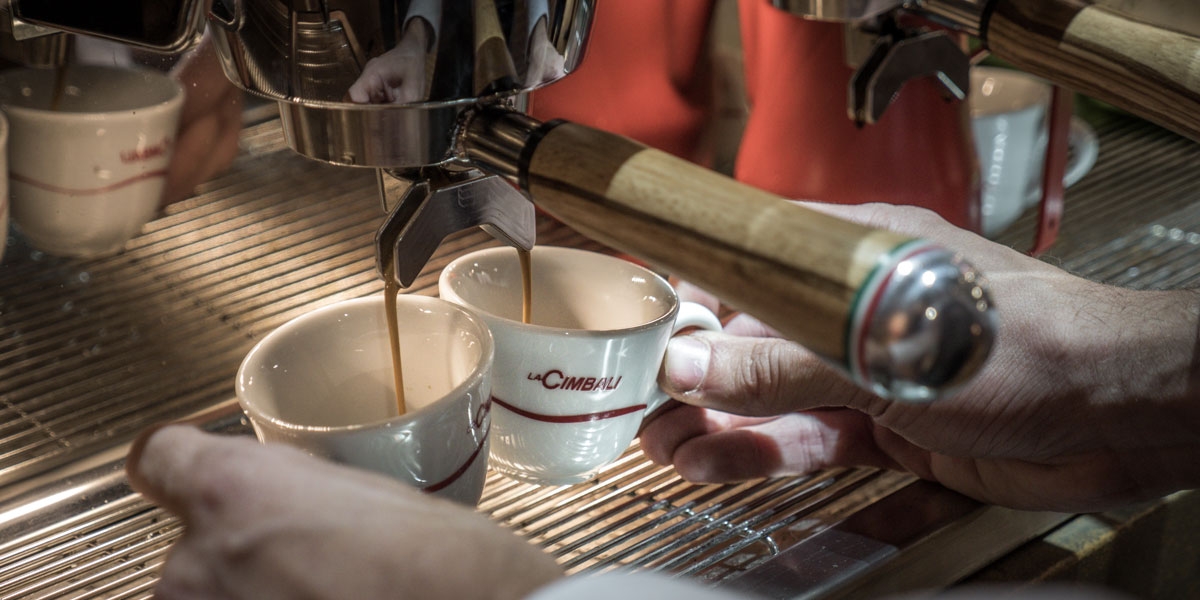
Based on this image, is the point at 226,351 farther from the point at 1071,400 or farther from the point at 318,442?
the point at 1071,400

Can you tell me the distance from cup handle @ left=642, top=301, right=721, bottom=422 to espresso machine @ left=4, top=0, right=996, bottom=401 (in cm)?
A: 9

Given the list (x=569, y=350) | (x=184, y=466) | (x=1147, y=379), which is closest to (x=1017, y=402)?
(x=1147, y=379)

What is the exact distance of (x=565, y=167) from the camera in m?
0.28

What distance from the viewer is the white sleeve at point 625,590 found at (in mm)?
212

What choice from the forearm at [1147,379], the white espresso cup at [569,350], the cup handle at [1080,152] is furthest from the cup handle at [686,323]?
the cup handle at [1080,152]

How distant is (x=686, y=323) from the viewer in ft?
1.47

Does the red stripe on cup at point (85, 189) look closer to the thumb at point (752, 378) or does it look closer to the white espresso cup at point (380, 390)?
the white espresso cup at point (380, 390)

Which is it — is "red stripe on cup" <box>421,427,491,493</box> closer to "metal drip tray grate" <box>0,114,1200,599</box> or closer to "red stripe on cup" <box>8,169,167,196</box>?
"metal drip tray grate" <box>0,114,1200,599</box>

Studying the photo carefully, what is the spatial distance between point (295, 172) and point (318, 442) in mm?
235

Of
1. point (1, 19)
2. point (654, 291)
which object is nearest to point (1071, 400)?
point (654, 291)

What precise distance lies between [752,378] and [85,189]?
253 millimetres

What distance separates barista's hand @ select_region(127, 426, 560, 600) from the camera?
0.26 m

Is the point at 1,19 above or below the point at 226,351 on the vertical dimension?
above

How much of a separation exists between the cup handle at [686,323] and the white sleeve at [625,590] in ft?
0.72
